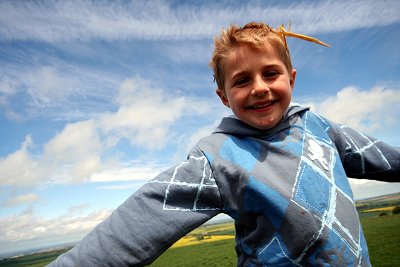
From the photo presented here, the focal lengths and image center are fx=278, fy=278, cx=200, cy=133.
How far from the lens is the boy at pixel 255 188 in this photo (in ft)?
4.17

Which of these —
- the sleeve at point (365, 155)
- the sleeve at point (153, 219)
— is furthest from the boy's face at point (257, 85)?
the sleeve at point (365, 155)

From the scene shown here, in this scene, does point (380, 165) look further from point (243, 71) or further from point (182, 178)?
point (182, 178)

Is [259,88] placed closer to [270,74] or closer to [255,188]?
[270,74]

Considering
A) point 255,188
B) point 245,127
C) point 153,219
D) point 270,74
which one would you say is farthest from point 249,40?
point 153,219

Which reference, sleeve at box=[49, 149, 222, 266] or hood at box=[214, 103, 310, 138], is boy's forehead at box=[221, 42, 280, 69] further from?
sleeve at box=[49, 149, 222, 266]

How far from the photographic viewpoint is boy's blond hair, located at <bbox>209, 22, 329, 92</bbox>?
5.74ft

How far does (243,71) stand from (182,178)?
751 mm

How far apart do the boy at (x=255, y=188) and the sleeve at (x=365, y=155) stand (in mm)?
72

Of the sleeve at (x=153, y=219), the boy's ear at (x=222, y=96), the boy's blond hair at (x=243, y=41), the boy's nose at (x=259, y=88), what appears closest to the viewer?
A: the sleeve at (x=153, y=219)

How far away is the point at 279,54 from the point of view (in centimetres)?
178

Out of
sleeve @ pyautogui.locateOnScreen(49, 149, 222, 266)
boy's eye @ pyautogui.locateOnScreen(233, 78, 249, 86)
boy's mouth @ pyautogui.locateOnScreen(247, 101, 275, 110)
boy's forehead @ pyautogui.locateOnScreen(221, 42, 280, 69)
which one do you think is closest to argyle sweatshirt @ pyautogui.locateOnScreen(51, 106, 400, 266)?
sleeve @ pyautogui.locateOnScreen(49, 149, 222, 266)

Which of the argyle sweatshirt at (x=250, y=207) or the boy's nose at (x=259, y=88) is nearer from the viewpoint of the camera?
the argyle sweatshirt at (x=250, y=207)

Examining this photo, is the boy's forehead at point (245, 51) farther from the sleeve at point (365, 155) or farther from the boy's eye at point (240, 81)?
the sleeve at point (365, 155)

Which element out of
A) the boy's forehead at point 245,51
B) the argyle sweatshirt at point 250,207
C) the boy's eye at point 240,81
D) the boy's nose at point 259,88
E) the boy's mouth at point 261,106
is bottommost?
the argyle sweatshirt at point 250,207
